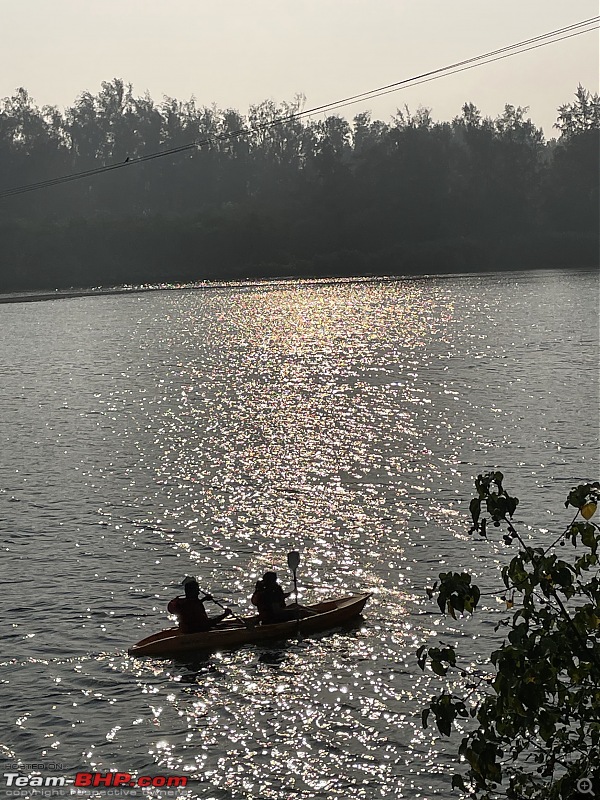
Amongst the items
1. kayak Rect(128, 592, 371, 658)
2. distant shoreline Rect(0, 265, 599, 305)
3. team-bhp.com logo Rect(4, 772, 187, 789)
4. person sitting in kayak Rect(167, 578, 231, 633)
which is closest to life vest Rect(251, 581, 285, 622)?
kayak Rect(128, 592, 371, 658)

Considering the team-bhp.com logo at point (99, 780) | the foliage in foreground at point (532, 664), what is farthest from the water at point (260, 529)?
the foliage in foreground at point (532, 664)

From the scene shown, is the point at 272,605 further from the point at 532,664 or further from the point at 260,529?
the point at 532,664

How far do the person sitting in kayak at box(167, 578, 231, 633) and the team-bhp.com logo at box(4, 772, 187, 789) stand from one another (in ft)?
17.8

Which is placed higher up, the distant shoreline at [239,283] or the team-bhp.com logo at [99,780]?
the distant shoreline at [239,283]

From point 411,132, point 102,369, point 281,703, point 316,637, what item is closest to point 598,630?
point 281,703

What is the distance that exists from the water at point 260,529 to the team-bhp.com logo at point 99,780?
208 millimetres

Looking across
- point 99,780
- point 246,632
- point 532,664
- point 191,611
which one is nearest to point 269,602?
point 246,632

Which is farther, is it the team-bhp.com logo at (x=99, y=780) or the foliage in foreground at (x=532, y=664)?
the team-bhp.com logo at (x=99, y=780)

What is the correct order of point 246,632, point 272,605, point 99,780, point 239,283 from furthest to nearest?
point 239,283 → point 272,605 → point 246,632 → point 99,780

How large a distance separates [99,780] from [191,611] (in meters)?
5.81

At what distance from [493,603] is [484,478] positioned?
16036 millimetres

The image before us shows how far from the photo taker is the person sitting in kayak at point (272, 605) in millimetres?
22750

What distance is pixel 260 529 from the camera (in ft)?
105

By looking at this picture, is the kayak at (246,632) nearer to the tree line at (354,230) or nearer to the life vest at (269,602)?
the life vest at (269,602)
